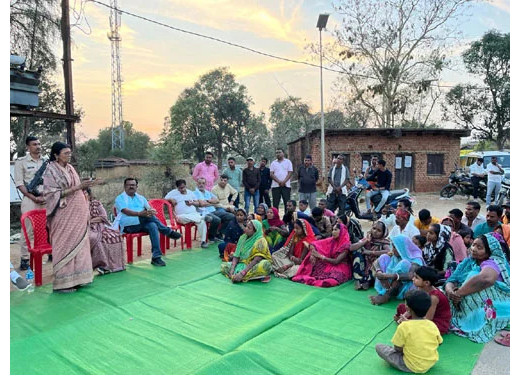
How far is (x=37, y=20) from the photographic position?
11180mm

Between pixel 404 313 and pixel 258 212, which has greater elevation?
pixel 258 212

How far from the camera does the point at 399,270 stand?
13.6 feet

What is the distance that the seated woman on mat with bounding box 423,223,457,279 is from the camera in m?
4.28

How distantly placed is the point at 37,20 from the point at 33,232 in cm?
872

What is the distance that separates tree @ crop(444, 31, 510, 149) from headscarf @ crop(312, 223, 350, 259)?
19.8 metres

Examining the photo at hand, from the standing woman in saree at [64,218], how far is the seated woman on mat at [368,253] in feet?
10.3

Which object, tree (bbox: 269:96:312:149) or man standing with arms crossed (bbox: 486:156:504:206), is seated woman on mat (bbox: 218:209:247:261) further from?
tree (bbox: 269:96:312:149)

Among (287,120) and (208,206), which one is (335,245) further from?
(287,120)

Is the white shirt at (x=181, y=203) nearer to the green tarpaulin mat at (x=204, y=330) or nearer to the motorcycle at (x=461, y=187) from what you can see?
the green tarpaulin mat at (x=204, y=330)

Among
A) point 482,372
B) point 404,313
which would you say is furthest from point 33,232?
point 482,372

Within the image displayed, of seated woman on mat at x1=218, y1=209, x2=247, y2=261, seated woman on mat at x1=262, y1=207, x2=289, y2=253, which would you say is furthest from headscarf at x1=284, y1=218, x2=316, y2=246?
seated woman on mat at x1=218, y1=209, x2=247, y2=261

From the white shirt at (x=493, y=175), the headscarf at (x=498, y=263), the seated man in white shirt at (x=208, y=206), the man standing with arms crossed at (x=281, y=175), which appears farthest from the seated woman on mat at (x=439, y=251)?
the white shirt at (x=493, y=175)

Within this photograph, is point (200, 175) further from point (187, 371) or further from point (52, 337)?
point (187, 371)

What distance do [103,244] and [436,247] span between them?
4.01 m
